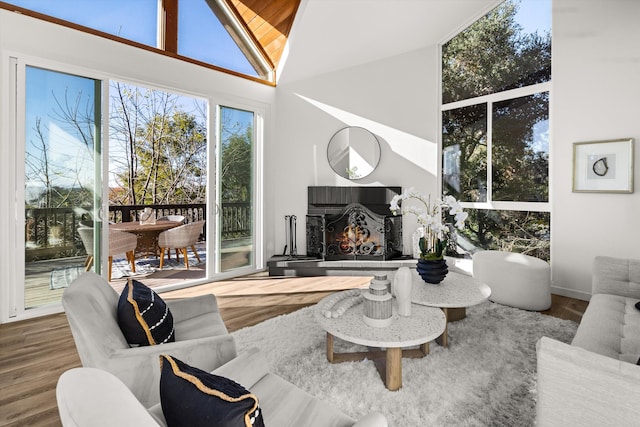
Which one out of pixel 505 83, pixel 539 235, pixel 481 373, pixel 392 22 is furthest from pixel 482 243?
pixel 392 22

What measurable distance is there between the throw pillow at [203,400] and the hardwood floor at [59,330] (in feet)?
4.60

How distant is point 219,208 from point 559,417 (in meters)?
4.03

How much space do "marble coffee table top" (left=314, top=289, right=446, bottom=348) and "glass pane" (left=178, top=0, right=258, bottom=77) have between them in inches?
143

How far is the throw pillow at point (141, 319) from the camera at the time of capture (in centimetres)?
140

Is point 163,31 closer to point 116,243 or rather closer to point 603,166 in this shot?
point 116,243

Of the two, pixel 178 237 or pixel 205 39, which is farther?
pixel 178 237

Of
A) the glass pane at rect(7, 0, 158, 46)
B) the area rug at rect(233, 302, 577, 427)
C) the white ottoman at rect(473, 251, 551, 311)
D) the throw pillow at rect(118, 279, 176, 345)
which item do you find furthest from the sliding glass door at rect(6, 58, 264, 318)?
the white ottoman at rect(473, 251, 551, 311)

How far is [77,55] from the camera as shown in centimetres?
327

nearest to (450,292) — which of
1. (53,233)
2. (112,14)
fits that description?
(53,233)

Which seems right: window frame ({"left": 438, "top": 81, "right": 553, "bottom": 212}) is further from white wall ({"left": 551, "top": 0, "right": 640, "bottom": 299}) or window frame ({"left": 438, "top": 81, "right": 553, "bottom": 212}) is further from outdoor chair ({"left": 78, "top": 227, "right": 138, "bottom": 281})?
outdoor chair ({"left": 78, "top": 227, "right": 138, "bottom": 281})

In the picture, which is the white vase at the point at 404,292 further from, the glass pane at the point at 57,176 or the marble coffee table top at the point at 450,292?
the glass pane at the point at 57,176

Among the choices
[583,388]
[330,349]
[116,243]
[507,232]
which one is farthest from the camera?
[116,243]

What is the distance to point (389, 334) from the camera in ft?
6.09

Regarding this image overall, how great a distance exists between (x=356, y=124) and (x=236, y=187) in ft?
6.47
